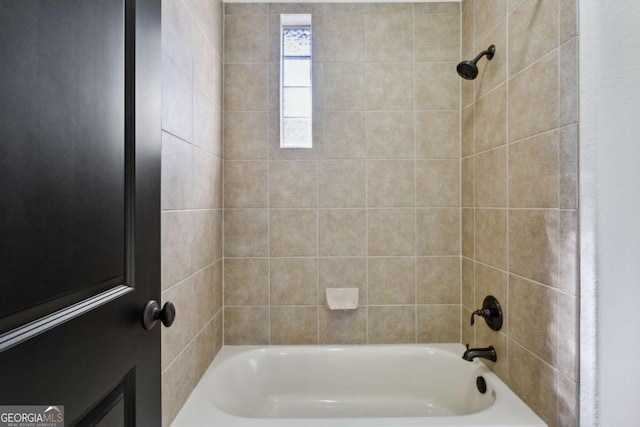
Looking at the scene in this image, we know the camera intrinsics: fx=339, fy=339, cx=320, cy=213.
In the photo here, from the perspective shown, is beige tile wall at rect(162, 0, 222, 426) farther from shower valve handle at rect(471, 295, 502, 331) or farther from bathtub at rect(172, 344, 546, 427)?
shower valve handle at rect(471, 295, 502, 331)

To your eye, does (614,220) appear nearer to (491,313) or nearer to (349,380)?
(491,313)

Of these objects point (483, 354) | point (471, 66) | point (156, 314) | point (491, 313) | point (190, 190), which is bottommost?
point (483, 354)

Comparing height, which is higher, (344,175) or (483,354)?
(344,175)

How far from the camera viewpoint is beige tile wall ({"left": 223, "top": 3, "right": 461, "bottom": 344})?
6.18ft

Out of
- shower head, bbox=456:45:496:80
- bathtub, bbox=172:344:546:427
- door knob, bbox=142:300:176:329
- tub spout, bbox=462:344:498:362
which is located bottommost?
bathtub, bbox=172:344:546:427

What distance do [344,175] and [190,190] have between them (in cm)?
86

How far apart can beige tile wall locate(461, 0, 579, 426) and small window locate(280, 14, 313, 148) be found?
0.89 m

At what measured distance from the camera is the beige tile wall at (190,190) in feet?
3.71

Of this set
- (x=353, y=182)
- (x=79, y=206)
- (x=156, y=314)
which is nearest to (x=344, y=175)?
(x=353, y=182)

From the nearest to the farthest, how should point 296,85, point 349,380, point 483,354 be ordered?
point 483,354 < point 349,380 < point 296,85

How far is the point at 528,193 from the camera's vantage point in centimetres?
127

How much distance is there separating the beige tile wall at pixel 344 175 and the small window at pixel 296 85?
80mm

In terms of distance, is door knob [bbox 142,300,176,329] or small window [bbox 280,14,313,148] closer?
door knob [bbox 142,300,176,329]

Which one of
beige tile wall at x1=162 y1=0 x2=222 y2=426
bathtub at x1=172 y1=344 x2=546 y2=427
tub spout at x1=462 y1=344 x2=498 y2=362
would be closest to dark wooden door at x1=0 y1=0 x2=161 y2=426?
beige tile wall at x1=162 y1=0 x2=222 y2=426
